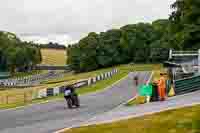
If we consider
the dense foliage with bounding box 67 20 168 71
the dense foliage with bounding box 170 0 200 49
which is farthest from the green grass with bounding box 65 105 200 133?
the dense foliage with bounding box 67 20 168 71

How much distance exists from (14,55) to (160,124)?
130683 mm

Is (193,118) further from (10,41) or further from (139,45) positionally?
(10,41)

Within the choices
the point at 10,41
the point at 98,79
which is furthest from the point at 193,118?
the point at 10,41

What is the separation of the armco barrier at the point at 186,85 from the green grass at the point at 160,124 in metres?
9.54

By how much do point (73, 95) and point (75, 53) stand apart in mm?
114116

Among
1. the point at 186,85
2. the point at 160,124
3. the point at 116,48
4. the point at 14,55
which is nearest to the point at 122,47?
the point at 116,48

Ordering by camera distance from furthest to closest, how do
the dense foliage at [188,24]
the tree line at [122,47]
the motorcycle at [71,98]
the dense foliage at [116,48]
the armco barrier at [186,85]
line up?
1. the dense foliage at [116,48]
2. the tree line at [122,47]
3. the dense foliage at [188,24]
4. the armco barrier at [186,85]
5. the motorcycle at [71,98]

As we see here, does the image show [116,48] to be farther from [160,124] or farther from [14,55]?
[160,124]

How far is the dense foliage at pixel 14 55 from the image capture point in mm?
142250

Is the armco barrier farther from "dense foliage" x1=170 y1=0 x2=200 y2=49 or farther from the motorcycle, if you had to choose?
"dense foliage" x1=170 y1=0 x2=200 y2=49

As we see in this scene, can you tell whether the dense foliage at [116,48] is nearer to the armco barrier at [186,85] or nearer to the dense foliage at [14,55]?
the dense foliage at [14,55]

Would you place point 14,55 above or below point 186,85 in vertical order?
above

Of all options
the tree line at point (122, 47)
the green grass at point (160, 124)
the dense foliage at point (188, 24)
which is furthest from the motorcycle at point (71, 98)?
the tree line at point (122, 47)

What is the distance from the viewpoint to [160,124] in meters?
14.1
